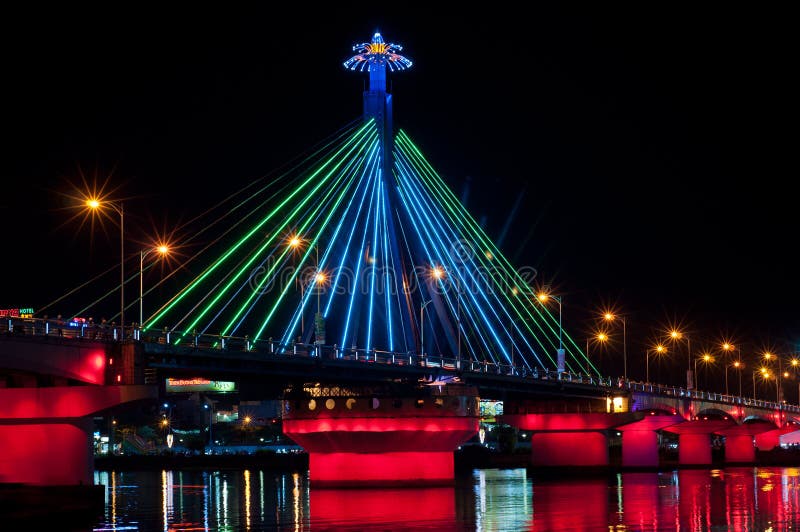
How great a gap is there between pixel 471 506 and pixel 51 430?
16.2m

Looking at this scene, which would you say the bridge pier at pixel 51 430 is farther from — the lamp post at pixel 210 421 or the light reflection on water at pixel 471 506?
the lamp post at pixel 210 421

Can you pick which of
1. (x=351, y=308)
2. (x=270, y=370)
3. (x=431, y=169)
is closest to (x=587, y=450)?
(x=431, y=169)

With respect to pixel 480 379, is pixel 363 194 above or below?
above

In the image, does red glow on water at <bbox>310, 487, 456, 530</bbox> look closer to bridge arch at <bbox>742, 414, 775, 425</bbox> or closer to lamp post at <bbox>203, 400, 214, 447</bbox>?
bridge arch at <bbox>742, 414, 775, 425</bbox>

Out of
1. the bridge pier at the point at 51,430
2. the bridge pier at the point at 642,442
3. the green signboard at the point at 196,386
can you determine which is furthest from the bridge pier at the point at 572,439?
the bridge pier at the point at 51,430

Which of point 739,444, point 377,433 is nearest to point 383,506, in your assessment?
point 377,433

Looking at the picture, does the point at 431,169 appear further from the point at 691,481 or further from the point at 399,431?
the point at 691,481

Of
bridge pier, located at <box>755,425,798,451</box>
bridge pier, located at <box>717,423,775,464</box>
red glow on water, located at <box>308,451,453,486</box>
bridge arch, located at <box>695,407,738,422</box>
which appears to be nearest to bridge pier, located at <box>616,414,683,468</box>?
bridge arch, located at <box>695,407,738,422</box>

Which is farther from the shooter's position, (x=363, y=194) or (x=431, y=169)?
(x=431, y=169)

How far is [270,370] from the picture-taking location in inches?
2158

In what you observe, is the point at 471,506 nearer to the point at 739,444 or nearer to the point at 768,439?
the point at 739,444

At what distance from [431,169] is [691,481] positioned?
78.1ft

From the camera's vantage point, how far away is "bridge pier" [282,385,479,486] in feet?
209

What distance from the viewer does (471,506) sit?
165 ft
